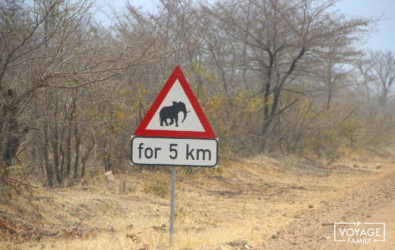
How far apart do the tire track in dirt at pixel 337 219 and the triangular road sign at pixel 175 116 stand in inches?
72.4

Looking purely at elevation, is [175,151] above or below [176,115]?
below

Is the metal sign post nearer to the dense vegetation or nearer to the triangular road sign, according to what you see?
the triangular road sign

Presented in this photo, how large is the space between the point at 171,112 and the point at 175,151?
433 millimetres

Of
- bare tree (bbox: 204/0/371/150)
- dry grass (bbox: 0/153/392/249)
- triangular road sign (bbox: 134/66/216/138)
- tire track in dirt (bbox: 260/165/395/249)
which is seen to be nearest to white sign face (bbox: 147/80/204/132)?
triangular road sign (bbox: 134/66/216/138)

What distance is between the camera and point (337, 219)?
6832 mm

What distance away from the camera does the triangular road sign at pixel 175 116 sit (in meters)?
4.76

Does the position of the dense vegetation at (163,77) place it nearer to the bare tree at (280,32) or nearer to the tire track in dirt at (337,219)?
the bare tree at (280,32)

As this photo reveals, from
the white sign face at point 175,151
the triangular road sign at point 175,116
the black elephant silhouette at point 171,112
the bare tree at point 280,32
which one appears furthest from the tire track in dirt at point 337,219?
the bare tree at point 280,32

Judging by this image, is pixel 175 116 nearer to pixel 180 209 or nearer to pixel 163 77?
pixel 180 209

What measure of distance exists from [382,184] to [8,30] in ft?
29.6

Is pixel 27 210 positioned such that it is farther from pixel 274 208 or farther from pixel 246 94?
pixel 246 94

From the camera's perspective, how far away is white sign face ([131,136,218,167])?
4.75 m

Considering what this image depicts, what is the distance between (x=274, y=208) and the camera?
29.1 ft

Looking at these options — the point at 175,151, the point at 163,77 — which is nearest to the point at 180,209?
the point at 175,151
